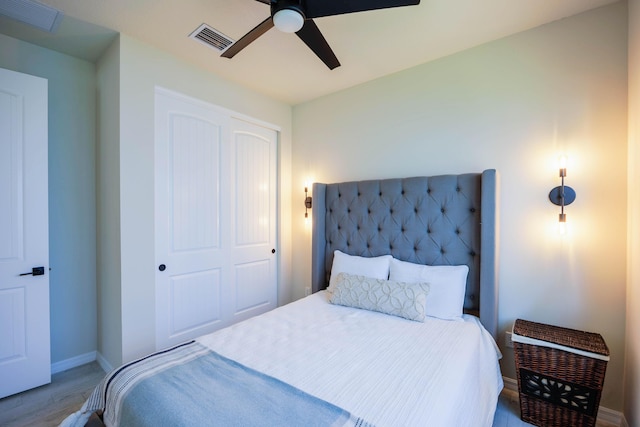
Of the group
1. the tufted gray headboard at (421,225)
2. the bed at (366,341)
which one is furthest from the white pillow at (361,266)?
the tufted gray headboard at (421,225)

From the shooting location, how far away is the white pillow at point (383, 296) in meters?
1.90

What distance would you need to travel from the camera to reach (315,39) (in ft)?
5.37

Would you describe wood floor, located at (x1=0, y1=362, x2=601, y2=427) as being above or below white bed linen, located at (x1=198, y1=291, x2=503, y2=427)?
below

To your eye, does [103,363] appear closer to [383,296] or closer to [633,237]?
[383,296]

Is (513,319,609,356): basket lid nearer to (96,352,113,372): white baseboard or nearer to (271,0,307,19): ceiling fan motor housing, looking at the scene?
(271,0,307,19): ceiling fan motor housing

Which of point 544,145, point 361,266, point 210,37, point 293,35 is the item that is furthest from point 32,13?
point 544,145

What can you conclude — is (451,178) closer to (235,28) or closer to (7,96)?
(235,28)

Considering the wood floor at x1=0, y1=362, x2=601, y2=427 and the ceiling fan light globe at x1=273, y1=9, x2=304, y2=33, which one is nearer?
the ceiling fan light globe at x1=273, y1=9, x2=304, y2=33

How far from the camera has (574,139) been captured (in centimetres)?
183

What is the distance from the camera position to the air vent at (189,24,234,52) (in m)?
2.01

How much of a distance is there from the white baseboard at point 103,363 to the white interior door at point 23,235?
35cm

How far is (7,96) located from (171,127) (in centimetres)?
108

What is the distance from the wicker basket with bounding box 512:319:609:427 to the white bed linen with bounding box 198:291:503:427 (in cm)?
19

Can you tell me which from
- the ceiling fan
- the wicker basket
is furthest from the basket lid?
the ceiling fan
